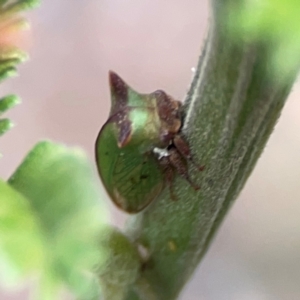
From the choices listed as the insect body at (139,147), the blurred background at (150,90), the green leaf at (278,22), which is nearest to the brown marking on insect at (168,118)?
the insect body at (139,147)

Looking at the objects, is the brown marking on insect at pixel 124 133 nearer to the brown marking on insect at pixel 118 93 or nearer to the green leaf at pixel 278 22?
the brown marking on insect at pixel 118 93

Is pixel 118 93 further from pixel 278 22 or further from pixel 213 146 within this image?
pixel 278 22

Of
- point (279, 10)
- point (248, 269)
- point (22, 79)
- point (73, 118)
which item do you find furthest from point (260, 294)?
point (279, 10)

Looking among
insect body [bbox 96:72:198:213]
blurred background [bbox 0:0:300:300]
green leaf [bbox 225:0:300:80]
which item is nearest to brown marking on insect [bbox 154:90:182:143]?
insect body [bbox 96:72:198:213]

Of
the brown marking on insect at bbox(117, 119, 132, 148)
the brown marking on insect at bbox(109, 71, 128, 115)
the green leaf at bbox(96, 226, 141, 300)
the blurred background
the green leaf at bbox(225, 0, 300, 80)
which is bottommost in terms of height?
the blurred background

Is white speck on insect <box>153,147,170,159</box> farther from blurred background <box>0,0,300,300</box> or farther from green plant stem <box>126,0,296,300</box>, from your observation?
blurred background <box>0,0,300,300</box>

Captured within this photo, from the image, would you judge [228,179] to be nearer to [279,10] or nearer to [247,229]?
[279,10]

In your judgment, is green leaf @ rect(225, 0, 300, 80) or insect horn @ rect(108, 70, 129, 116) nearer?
green leaf @ rect(225, 0, 300, 80)
